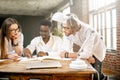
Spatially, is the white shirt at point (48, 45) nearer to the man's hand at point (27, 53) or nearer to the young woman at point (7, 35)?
the man's hand at point (27, 53)

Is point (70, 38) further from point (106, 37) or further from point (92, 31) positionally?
point (106, 37)

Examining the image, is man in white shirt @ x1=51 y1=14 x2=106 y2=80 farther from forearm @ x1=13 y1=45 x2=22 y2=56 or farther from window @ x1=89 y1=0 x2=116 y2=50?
window @ x1=89 y1=0 x2=116 y2=50

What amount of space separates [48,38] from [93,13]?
360cm

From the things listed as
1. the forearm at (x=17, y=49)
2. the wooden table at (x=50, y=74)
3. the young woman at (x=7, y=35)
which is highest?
the young woman at (x=7, y=35)

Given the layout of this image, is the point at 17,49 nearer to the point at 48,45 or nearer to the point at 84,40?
the point at 48,45

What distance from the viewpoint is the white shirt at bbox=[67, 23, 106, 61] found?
2932 millimetres

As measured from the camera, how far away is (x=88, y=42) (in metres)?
2.97

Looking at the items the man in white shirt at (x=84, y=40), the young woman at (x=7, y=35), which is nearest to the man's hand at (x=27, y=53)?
the young woman at (x=7, y=35)

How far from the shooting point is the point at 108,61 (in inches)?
236

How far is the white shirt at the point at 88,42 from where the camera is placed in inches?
115

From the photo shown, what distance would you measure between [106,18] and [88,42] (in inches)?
135

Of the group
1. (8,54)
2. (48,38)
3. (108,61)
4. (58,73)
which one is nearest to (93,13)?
(108,61)

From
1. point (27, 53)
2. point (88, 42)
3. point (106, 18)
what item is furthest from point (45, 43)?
point (106, 18)

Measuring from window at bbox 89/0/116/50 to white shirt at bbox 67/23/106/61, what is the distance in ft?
9.05
